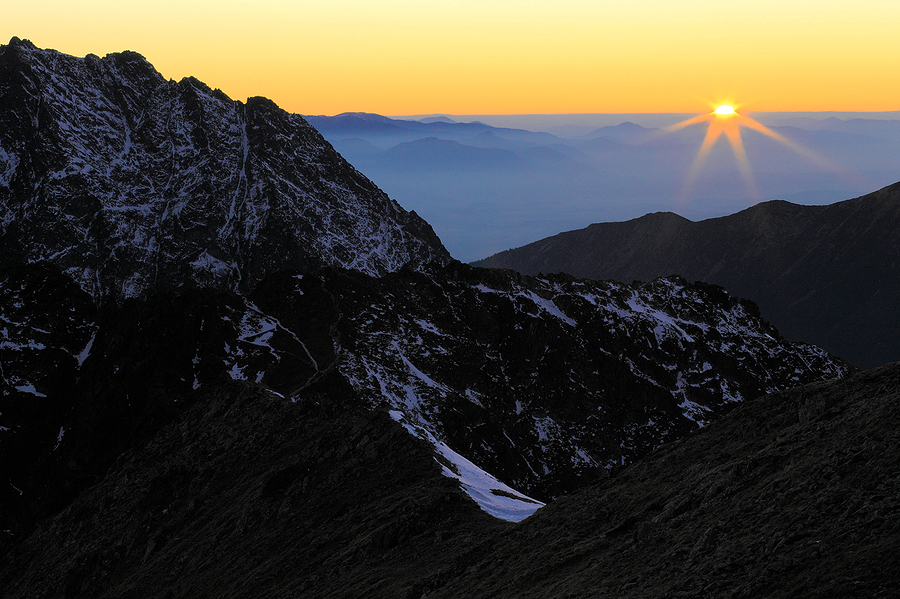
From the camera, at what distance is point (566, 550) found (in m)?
25.7

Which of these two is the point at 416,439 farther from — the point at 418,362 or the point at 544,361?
the point at 544,361

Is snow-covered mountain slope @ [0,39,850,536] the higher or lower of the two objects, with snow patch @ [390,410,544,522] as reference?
higher

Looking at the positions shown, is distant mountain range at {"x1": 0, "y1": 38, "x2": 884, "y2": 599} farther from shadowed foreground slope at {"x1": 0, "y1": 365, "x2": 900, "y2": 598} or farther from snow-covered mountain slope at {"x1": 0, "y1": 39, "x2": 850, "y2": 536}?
snow-covered mountain slope at {"x1": 0, "y1": 39, "x2": 850, "y2": 536}

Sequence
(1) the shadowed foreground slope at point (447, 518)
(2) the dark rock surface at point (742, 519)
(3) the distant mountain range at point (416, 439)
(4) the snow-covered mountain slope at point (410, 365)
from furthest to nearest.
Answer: (4) the snow-covered mountain slope at point (410, 365) < (3) the distant mountain range at point (416, 439) < (1) the shadowed foreground slope at point (447, 518) < (2) the dark rock surface at point (742, 519)

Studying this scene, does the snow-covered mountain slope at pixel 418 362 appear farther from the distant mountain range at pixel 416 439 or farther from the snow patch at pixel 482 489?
the snow patch at pixel 482 489

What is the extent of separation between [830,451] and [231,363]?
6844cm

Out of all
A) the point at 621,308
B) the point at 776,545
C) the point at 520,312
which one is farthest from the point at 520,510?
the point at 621,308

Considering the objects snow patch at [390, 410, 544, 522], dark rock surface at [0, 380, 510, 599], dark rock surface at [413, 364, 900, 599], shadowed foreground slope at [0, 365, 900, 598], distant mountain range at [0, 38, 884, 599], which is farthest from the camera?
snow patch at [390, 410, 544, 522]

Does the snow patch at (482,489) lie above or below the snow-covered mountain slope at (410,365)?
below

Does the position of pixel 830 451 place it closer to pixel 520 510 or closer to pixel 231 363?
pixel 520 510

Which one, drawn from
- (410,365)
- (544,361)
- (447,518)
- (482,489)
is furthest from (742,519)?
(544,361)

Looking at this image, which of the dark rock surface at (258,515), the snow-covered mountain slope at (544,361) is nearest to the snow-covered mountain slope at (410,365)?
the snow-covered mountain slope at (544,361)

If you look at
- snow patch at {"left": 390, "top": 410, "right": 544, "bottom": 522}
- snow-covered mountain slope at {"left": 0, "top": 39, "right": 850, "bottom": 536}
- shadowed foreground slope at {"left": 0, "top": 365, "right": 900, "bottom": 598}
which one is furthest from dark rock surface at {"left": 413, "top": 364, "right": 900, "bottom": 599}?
snow-covered mountain slope at {"left": 0, "top": 39, "right": 850, "bottom": 536}

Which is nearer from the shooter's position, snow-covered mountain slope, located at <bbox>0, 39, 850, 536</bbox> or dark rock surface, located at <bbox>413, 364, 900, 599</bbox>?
dark rock surface, located at <bbox>413, 364, 900, 599</bbox>
